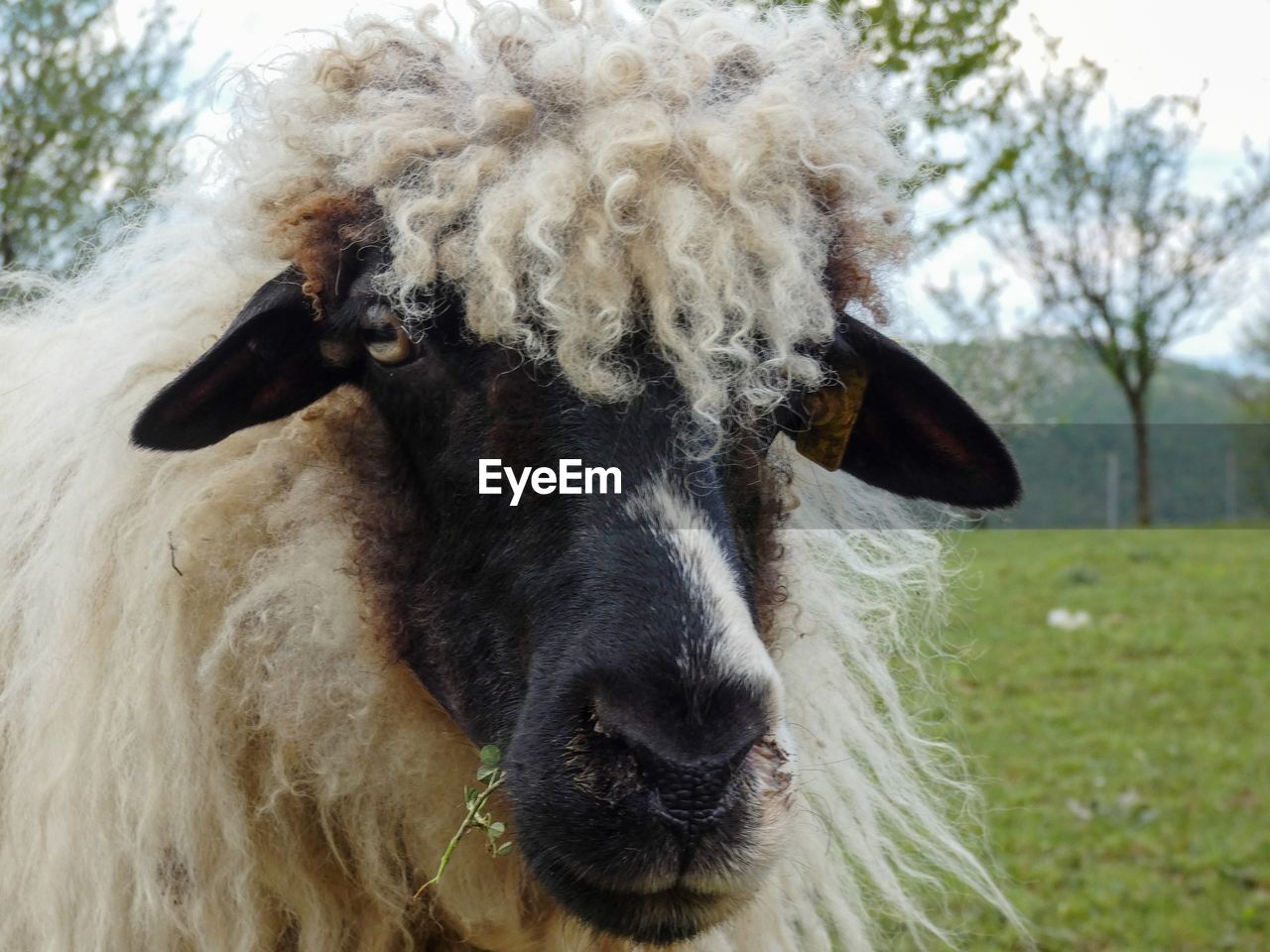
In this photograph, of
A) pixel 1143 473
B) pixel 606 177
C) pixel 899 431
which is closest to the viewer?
pixel 606 177

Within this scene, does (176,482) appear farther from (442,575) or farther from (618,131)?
(618,131)

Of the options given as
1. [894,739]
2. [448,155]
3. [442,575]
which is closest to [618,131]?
[448,155]

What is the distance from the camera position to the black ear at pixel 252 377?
217cm

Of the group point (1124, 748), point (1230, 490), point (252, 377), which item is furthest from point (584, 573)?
point (1230, 490)

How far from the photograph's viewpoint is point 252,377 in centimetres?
226

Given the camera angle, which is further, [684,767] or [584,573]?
[584,573]

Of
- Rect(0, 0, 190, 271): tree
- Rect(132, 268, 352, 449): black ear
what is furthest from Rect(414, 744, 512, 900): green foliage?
Rect(0, 0, 190, 271): tree

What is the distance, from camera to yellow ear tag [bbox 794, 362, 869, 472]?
2.33 m

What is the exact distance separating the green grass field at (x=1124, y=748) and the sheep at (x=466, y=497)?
4.13ft

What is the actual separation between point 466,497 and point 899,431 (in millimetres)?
981

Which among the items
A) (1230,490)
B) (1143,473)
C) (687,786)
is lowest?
(1230,490)

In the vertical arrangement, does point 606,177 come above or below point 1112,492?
above

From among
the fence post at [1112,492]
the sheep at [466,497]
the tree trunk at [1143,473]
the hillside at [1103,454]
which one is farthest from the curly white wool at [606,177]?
the tree trunk at [1143,473]

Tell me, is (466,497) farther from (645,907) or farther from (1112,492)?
(1112,492)
